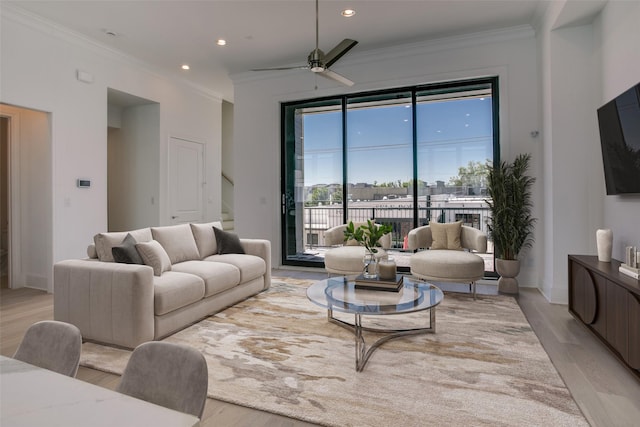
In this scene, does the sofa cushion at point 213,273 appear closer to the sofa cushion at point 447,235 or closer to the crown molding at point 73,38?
the sofa cushion at point 447,235

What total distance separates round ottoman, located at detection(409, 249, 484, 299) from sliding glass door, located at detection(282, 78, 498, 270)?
1085mm

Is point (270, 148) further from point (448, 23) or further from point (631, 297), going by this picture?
point (631, 297)

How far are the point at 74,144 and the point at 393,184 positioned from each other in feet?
14.3

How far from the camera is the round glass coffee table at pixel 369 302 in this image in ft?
7.67

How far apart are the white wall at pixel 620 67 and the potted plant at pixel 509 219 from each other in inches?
30.6

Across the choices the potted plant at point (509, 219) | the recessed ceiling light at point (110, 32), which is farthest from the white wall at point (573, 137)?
the recessed ceiling light at point (110, 32)

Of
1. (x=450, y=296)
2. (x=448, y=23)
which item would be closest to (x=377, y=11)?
(x=448, y=23)

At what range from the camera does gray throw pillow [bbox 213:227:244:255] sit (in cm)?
417

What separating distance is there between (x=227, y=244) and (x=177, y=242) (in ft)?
2.04

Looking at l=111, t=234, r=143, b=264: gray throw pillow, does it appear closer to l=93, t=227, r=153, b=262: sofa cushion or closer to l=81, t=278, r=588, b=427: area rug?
l=93, t=227, r=153, b=262: sofa cushion

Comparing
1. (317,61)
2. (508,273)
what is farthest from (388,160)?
(317,61)

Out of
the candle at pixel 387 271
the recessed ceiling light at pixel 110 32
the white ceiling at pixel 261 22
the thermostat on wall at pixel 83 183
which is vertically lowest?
the candle at pixel 387 271

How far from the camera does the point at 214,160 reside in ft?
23.7

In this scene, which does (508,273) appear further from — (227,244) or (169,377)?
(169,377)
